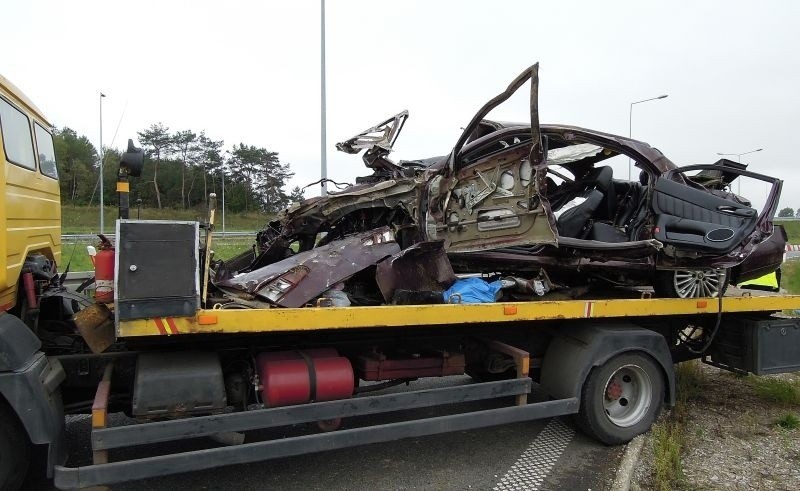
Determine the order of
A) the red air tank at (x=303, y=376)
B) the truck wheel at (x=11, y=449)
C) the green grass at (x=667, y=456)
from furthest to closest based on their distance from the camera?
the green grass at (x=667, y=456)
the red air tank at (x=303, y=376)
the truck wheel at (x=11, y=449)

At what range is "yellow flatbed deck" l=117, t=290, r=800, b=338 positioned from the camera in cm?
332

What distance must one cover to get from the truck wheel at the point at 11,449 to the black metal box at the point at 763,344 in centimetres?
581

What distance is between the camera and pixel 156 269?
3.25 meters

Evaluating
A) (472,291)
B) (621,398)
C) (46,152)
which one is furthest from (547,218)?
(46,152)

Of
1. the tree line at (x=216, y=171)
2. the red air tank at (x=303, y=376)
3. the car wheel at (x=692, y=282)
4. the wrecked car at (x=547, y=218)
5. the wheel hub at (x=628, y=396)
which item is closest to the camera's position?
the red air tank at (x=303, y=376)

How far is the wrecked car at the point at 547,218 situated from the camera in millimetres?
4559

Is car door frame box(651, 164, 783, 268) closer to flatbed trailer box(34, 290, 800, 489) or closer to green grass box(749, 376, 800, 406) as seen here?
flatbed trailer box(34, 290, 800, 489)

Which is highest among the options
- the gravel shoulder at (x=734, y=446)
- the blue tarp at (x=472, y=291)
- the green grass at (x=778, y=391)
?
the blue tarp at (x=472, y=291)

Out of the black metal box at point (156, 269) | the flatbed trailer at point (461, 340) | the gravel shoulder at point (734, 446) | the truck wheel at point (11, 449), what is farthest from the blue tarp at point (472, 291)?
the truck wheel at point (11, 449)

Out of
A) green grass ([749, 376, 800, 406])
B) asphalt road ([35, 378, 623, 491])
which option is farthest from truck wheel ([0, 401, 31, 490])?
green grass ([749, 376, 800, 406])

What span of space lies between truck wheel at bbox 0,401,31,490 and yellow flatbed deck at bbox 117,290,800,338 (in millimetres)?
801

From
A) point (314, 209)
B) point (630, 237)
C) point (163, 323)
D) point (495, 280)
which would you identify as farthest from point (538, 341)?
point (163, 323)

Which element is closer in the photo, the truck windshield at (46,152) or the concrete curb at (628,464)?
the concrete curb at (628,464)

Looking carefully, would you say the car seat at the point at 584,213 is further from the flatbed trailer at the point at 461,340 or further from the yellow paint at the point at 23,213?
the yellow paint at the point at 23,213
